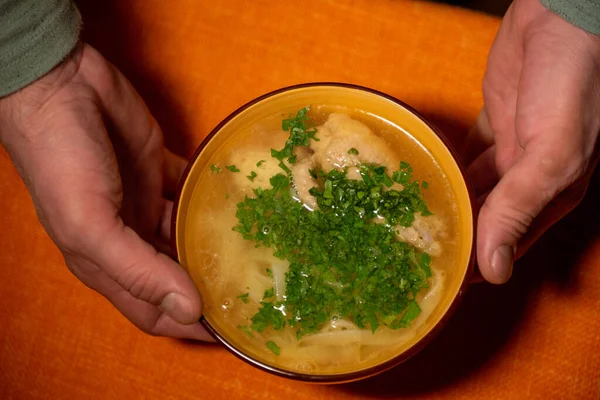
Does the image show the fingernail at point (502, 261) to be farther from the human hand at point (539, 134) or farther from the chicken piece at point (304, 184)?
the chicken piece at point (304, 184)

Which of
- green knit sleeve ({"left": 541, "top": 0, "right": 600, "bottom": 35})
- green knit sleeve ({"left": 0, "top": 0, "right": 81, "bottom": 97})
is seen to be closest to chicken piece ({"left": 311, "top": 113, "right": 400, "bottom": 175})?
green knit sleeve ({"left": 541, "top": 0, "right": 600, "bottom": 35})

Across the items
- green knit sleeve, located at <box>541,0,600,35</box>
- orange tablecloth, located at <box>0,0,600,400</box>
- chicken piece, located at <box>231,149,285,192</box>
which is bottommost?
orange tablecloth, located at <box>0,0,600,400</box>

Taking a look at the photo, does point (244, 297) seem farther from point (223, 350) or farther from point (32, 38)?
point (32, 38)

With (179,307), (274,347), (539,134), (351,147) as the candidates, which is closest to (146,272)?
(179,307)

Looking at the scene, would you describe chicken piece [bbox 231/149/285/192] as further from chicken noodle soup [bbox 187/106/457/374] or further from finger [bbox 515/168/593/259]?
finger [bbox 515/168/593/259]

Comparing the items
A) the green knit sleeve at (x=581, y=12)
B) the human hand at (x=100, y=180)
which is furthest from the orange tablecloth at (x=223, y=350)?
the green knit sleeve at (x=581, y=12)

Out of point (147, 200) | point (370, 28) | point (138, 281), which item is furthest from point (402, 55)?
point (138, 281)
